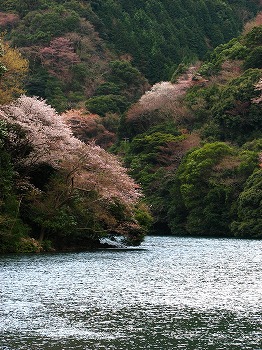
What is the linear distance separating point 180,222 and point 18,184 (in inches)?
1413

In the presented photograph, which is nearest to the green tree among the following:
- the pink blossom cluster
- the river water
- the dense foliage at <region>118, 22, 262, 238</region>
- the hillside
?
the dense foliage at <region>118, 22, 262, 238</region>

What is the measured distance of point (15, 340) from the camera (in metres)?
24.5

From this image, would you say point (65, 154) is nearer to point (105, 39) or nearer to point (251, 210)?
point (251, 210)

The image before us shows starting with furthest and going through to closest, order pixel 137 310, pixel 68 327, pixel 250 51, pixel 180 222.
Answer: pixel 250 51, pixel 180 222, pixel 137 310, pixel 68 327

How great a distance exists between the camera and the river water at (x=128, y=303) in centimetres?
2489

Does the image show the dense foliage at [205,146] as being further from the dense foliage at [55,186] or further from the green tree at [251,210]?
the dense foliage at [55,186]

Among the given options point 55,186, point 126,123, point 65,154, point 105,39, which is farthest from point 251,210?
point 105,39

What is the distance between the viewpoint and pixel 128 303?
102ft

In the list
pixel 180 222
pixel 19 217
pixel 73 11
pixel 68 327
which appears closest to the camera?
pixel 68 327

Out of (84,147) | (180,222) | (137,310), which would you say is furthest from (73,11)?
(137,310)

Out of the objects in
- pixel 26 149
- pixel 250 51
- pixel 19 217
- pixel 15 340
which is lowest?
pixel 15 340

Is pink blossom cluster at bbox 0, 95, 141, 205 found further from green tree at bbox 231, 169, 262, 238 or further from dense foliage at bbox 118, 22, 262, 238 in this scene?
green tree at bbox 231, 169, 262, 238

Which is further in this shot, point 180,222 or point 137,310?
point 180,222

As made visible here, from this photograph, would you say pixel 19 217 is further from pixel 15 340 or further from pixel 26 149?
pixel 15 340
